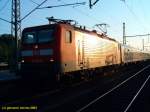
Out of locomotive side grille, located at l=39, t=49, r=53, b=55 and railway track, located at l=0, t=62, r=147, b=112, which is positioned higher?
locomotive side grille, located at l=39, t=49, r=53, b=55

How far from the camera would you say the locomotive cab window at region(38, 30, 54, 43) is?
16.3 meters

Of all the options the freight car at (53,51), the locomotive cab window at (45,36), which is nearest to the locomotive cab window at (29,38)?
the freight car at (53,51)

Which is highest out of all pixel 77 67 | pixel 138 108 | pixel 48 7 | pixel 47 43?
pixel 48 7

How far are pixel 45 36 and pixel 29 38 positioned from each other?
1.08 meters

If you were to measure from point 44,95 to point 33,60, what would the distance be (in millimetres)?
2757

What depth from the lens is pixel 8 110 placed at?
10.5 m

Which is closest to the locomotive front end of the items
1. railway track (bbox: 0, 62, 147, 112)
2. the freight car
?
the freight car

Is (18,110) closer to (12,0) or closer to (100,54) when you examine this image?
(100,54)

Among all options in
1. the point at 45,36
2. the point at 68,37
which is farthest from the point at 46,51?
the point at 68,37

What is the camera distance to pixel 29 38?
17.3 meters

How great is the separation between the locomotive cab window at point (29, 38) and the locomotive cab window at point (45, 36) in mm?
410

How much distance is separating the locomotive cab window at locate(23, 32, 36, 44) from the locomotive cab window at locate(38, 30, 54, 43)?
16.1 inches

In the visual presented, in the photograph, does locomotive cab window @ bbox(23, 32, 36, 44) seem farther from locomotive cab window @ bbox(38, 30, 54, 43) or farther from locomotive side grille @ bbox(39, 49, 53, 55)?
locomotive side grille @ bbox(39, 49, 53, 55)

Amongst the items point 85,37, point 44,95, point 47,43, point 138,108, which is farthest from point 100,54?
point 138,108
